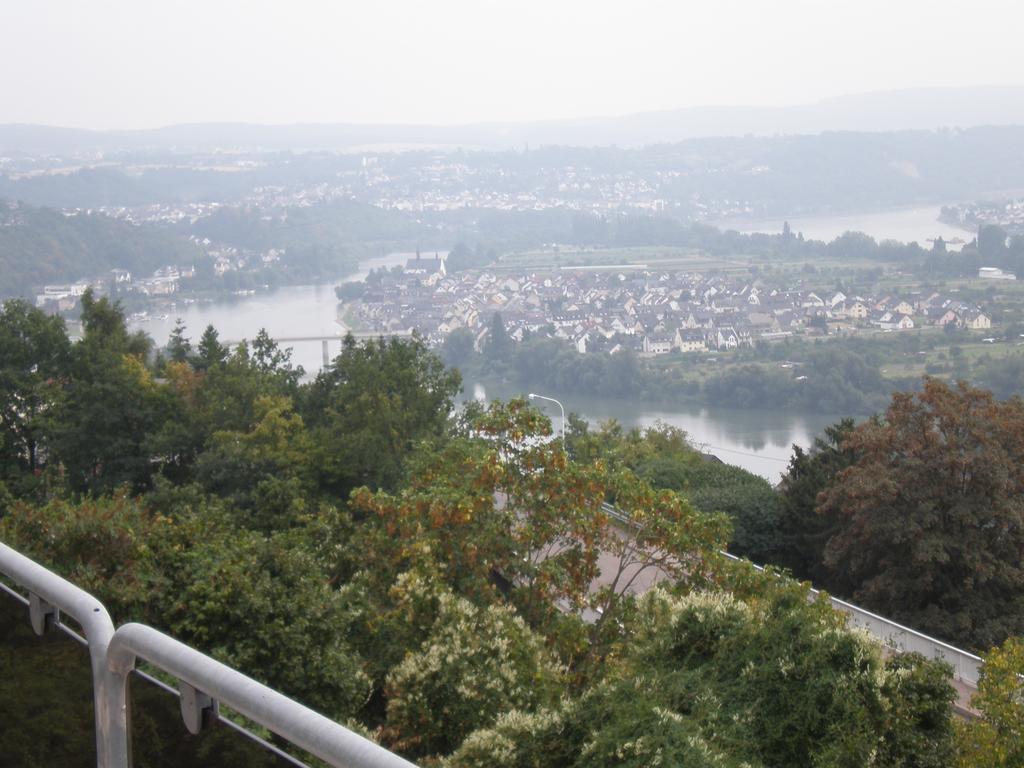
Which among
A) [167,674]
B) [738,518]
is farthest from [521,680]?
[738,518]

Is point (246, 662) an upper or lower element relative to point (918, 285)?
upper

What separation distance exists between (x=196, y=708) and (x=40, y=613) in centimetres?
47

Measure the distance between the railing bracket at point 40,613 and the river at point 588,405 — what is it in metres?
19.0

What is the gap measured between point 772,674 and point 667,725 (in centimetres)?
71

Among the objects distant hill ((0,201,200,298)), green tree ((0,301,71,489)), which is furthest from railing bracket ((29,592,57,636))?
distant hill ((0,201,200,298))

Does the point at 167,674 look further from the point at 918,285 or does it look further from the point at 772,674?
the point at 918,285

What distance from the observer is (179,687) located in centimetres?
147

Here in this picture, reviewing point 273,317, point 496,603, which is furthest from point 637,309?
point 496,603

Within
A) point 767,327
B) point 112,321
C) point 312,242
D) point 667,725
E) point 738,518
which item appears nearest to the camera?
point 667,725

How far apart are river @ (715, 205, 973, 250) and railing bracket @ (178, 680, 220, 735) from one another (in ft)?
239

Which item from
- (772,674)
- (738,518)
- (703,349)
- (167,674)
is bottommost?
(703,349)

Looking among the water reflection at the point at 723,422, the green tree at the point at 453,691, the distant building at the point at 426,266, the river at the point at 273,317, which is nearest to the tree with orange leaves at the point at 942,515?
the green tree at the point at 453,691

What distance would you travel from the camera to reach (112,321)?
21359 mm

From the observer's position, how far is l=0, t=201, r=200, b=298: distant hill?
48.5 m
